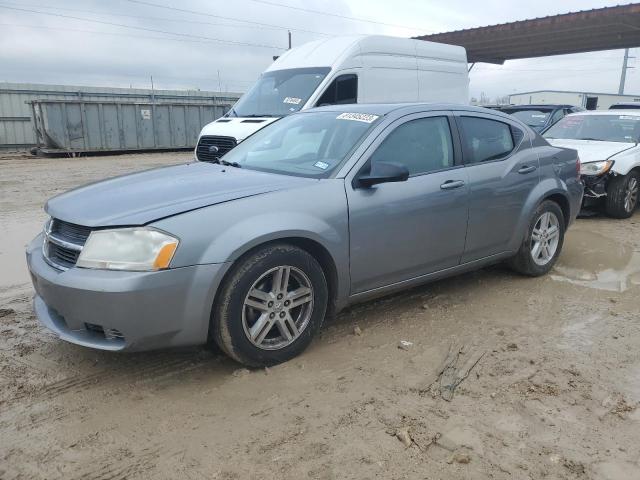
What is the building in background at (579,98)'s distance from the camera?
27.2m

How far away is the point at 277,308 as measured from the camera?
3188mm

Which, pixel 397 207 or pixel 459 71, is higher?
pixel 459 71

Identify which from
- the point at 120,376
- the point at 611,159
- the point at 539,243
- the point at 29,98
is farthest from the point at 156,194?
the point at 29,98

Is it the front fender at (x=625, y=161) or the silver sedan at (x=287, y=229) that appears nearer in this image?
the silver sedan at (x=287, y=229)

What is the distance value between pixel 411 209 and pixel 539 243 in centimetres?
186

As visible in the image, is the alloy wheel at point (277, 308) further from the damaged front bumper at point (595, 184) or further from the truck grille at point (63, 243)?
the damaged front bumper at point (595, 184)

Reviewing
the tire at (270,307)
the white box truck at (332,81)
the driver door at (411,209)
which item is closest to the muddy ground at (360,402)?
the tire at (270,307)

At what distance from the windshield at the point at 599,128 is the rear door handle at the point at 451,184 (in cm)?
536

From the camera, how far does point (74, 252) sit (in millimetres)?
2977

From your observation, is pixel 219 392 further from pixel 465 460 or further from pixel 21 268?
pixel 21 268

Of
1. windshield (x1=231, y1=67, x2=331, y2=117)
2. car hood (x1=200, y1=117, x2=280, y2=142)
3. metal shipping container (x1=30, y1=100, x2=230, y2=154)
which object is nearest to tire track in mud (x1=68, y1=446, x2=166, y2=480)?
car hood (x1=200, y1=117, x2=280, y2=142)

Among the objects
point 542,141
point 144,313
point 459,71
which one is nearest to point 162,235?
point 144,313

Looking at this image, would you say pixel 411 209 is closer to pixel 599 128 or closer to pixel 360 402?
pixel 360 402

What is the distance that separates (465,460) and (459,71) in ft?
30.0
